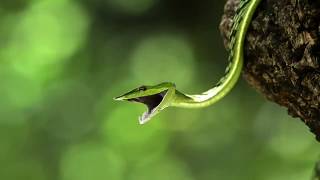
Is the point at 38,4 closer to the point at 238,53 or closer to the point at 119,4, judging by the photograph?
the point at 119,4

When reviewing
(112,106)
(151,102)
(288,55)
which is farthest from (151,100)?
(112,106)

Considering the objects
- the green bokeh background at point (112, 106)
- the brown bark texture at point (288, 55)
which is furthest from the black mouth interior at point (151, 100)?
the green bokeh background at point (112, 106)

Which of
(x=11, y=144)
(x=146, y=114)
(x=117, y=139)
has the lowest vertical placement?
(x=146, y=114)

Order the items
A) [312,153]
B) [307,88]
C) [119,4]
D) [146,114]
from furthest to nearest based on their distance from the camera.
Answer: [119,4]
[312,153]
[146,114]
[307,88]

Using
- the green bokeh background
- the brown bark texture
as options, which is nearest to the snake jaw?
the brown bark texture

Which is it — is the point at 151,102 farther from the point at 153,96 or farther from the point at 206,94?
the point at 206,94

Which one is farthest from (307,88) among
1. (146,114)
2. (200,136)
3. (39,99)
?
(39,99)
